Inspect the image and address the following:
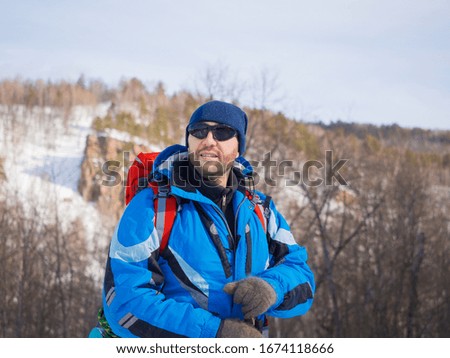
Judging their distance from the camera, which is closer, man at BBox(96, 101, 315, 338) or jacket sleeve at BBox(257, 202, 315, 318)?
man at BBox(96, 101, 315, 338)

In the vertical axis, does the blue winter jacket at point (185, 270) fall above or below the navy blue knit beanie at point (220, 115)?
below

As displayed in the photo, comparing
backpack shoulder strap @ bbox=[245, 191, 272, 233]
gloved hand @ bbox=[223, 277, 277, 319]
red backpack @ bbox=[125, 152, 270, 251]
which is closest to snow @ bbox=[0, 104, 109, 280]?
red backpack @ bbox=[125, 152, 270, 251]

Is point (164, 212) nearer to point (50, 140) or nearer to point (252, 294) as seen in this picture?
point (252, 294)

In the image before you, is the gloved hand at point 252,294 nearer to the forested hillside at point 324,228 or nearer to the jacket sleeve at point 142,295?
the jacket sleeve at point 142,295

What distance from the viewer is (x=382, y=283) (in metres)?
13.9

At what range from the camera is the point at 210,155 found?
7.21 feet

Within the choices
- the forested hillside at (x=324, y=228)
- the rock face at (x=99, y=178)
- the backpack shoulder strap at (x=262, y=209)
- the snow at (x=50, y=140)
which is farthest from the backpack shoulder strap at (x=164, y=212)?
the snow at (x=50, y=140)

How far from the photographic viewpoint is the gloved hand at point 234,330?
1873 millimetres

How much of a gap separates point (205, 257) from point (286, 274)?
1.42 feet

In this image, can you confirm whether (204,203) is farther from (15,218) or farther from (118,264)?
(15,218)

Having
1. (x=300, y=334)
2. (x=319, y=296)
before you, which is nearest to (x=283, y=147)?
(x=319, y=296)

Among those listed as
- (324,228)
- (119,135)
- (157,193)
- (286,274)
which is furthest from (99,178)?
(286,274)

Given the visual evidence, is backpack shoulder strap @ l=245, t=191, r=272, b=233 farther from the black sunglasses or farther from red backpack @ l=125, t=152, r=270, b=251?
the black sunglasses

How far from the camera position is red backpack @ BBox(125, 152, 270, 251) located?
6.44 ft
